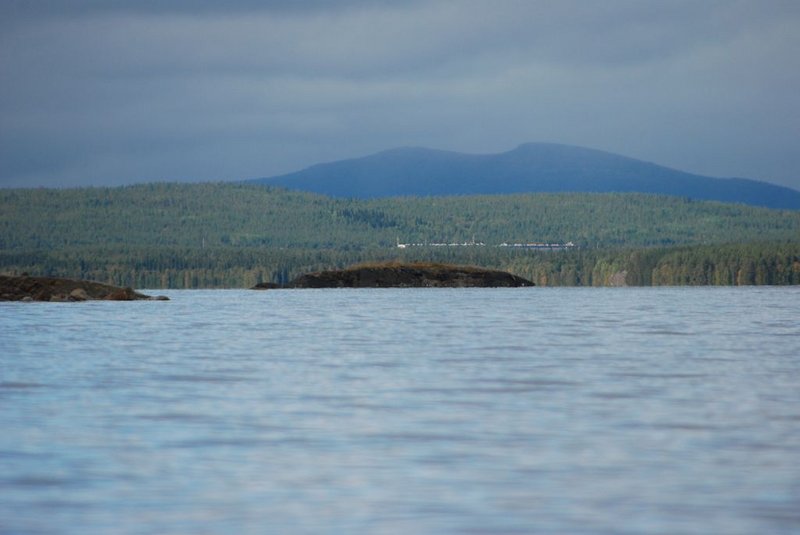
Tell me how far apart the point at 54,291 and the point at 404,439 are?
100 m

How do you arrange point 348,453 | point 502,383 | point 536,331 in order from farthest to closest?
1. point 536,331
2. point 502,383
3. point 348,453

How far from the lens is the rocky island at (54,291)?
381 feet

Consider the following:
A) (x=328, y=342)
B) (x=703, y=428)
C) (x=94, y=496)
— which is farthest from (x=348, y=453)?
(x=328, y=342)

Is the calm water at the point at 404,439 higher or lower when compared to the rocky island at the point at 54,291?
lower

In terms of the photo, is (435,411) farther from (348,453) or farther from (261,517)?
(261,517)

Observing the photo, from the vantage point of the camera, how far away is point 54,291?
117 m

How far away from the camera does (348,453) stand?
67.4 feet

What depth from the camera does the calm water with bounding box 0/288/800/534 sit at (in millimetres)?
16188

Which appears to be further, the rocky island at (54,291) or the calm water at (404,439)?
the rocky island at (54,291)

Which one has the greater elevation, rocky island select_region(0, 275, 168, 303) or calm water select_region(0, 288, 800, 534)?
rocky island select_region(0, 275, 168, 303)

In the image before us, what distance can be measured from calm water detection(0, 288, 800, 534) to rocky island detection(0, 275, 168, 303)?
7391 cm

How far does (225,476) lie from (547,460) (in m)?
4.70

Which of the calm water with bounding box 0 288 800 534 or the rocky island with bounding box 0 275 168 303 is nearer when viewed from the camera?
the calm water with bounding box 0 288 800 534

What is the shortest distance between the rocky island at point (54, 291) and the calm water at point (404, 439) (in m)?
73.9
